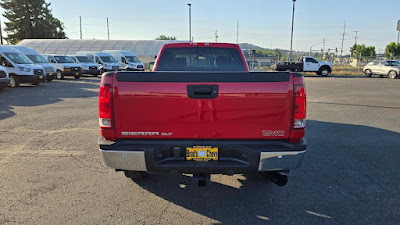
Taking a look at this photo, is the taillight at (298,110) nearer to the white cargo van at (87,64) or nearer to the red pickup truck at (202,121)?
the red pickup truck at (202,121)

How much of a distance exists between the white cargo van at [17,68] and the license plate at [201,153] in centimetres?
1626

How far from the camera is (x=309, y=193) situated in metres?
3.59

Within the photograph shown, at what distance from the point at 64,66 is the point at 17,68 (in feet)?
20.8

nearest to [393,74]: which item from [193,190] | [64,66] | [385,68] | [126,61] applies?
[385,68]

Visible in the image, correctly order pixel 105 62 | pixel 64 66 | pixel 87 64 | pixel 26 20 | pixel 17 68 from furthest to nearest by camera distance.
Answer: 1. pixel 26 20
2. pixel 105 62
3. pixel 87 64
4. pixel 64 66
5. pixel 17 68

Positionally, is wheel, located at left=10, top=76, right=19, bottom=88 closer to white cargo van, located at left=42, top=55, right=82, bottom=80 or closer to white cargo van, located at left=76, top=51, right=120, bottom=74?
white cargo van, located at left=42, top=55, right=82, bottom=80

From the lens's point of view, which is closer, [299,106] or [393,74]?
[299,106]

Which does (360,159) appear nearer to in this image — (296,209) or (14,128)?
(296,209)

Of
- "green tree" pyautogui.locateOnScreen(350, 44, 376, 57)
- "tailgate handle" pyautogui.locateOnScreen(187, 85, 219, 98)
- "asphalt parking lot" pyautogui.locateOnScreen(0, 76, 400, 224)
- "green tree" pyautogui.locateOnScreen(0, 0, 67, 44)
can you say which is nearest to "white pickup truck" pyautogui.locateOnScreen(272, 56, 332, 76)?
"asphalt parking lot" pyautogui.locateOnScreen(0, 76, 400, 224)

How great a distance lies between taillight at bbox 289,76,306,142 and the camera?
2.83 meters

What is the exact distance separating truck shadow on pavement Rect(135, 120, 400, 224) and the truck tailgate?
928 mm

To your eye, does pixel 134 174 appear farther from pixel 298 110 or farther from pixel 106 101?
pixel 298 110

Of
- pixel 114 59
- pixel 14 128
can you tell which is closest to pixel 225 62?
pixel 14 128

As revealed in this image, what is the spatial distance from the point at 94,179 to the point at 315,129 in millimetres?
5218
